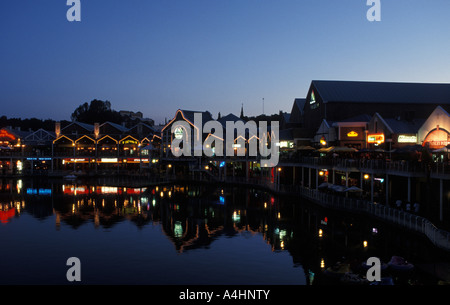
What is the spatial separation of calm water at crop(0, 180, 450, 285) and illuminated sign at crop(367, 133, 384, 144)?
448 inches

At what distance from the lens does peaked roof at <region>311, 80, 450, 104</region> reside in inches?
2477

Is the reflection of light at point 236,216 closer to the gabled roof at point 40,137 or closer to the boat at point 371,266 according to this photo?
the boat at point 371,266

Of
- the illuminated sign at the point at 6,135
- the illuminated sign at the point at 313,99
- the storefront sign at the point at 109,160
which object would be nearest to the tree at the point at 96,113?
the illuminated sign at the point at 6,135

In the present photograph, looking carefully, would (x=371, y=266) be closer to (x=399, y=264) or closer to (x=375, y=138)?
(x=399, y=264)

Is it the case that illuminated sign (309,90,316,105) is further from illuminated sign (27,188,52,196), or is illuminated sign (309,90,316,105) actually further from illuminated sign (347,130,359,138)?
illuminated sign (27,188,52,196)

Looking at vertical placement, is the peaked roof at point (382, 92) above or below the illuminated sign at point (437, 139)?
above

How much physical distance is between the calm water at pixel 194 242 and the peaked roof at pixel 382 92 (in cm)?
2261

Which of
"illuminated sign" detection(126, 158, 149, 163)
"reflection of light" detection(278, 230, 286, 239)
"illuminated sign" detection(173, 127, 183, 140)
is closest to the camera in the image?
"reflection of light" detection(278, 230, 286, 239)

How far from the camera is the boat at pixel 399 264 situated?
71.9ft

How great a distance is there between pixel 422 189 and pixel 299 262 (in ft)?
60.2

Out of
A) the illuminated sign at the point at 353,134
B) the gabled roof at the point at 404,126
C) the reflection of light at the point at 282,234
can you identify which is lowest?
the reflection of light at the point at 282,234

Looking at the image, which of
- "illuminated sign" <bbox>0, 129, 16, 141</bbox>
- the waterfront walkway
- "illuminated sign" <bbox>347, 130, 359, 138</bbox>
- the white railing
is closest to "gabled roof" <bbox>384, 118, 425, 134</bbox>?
"illuminated sign" <bbox>347, 130, 359, 138</bbox>
